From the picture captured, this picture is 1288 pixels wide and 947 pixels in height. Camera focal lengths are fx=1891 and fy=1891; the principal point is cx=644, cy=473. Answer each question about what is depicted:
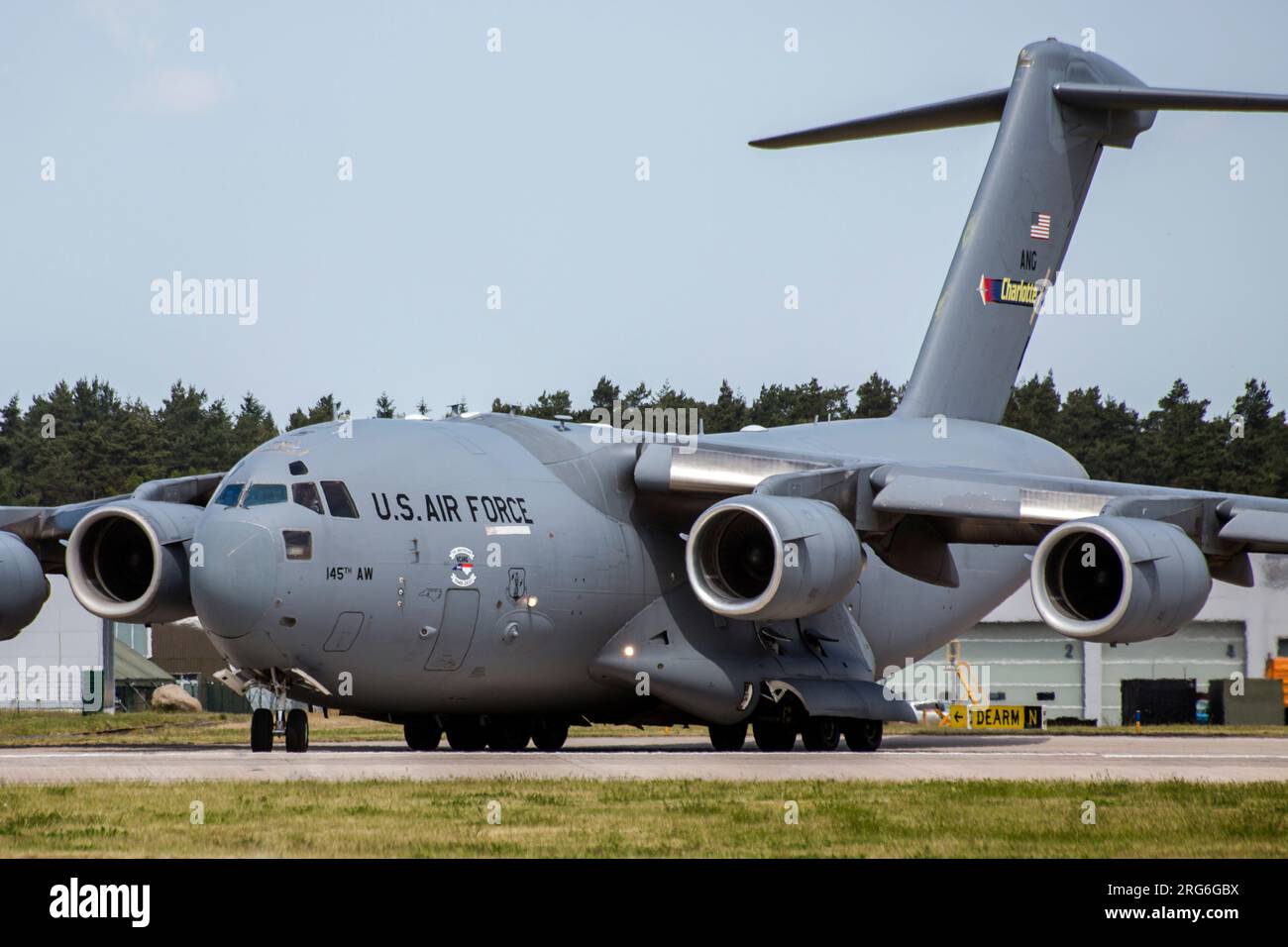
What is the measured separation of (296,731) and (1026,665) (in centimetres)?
2444

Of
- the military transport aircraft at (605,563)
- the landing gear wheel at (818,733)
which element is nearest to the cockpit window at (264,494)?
the military transport aircraft at (605,563)

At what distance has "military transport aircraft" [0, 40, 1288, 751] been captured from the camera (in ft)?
58.0

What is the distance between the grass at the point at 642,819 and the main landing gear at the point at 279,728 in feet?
13.9

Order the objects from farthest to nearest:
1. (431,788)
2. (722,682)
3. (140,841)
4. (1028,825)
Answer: (722,682) < (431,788) < (1028,825) < (140,841)

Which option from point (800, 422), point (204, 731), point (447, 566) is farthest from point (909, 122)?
point (800, 422)

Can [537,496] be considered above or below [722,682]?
above

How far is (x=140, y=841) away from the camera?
34.8 ft

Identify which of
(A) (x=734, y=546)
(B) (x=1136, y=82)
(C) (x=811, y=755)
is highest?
(B) (x=1136, y=82)

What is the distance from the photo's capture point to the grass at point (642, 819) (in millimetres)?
10406

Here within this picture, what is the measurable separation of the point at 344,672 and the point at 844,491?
5443 mm

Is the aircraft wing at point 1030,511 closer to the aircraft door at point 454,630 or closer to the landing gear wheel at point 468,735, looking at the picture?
the aircraft door at point 454,630

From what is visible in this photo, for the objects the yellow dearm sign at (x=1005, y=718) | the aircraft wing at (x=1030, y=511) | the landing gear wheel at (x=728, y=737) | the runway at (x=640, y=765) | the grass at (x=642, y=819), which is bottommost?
the yellow dearm sign at (x=1005, y=718)
